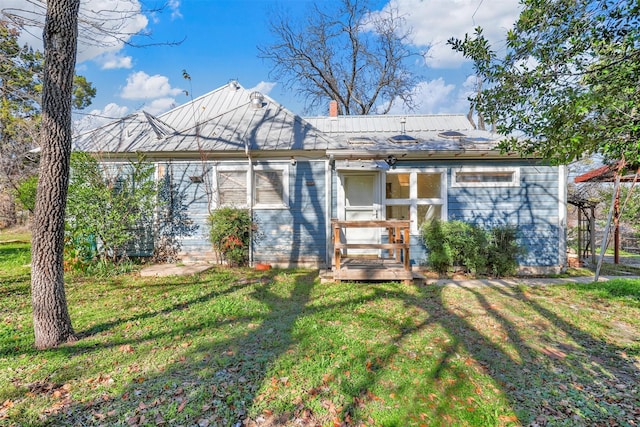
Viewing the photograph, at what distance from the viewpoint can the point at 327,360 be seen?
3189 millimetres

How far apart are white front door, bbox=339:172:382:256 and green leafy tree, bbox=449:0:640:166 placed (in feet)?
12.0

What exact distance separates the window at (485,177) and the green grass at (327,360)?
2931 millimetres

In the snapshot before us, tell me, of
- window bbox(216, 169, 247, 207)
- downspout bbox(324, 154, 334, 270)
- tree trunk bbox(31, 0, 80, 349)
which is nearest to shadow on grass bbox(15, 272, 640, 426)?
tree trunk bbox(31, 0, 80, 349)

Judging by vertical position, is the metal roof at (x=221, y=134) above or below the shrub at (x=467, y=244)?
above

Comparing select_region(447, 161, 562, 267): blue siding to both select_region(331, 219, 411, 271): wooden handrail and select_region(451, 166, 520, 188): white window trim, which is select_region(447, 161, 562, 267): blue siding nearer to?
select_region(451, 166, 520, 188): white window trim

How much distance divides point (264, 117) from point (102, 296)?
5.84 m

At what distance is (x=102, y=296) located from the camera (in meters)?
5.36

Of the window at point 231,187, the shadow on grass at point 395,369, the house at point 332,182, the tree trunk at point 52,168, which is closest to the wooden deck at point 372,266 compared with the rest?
the shadow on grass at point 395,369

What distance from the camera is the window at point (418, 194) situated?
7.58 metres

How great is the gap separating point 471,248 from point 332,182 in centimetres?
351

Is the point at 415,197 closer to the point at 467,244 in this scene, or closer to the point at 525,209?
the point at 467,244

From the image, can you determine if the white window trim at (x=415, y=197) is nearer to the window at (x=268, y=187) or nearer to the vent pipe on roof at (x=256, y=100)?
the window at (x=268, y=187)

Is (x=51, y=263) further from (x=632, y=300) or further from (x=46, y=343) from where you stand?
(x=632, y=300)

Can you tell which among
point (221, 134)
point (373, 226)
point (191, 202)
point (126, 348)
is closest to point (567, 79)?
point (373, 226)
